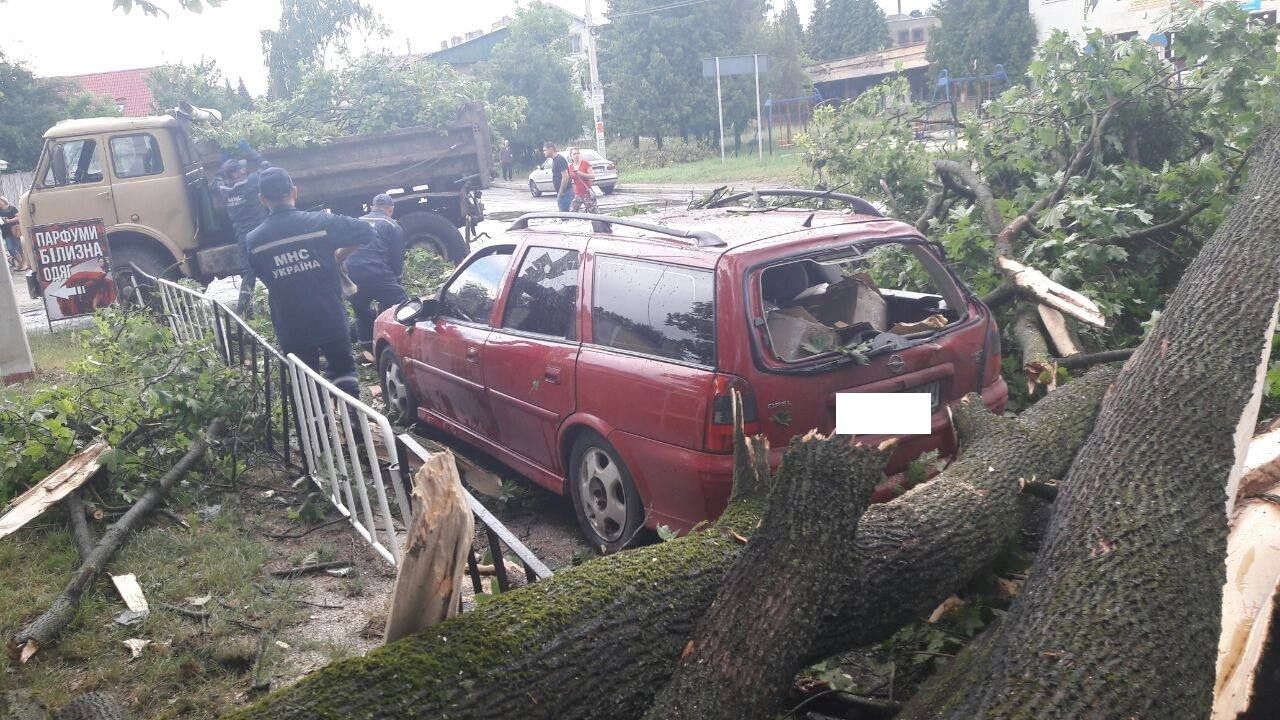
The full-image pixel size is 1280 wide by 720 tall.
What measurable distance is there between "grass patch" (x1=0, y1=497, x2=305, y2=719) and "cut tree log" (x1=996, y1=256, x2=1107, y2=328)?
410 cm

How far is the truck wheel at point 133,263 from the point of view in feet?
39.3

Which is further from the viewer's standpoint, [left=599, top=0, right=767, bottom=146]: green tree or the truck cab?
[left=599, top=0, right=767, bottom=146]: green tree

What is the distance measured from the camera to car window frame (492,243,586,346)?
4.82m

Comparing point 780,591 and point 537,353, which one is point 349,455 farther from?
point 780,591

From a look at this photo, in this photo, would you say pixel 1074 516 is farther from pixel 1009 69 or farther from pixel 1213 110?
pixel 1009 69

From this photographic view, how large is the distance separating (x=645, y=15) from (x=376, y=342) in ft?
102

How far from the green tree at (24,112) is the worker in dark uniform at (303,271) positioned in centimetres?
2362

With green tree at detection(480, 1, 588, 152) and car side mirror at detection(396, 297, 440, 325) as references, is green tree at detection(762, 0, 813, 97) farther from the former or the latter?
car side mirror at detection(396, 297, 440, 325)

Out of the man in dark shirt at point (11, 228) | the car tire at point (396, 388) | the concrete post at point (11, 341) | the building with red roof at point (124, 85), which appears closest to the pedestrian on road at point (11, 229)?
the man in dark shirt at point (11, 228)

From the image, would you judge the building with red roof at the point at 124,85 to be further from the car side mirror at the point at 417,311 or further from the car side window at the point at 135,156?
the car side mirror at the point at 417,311

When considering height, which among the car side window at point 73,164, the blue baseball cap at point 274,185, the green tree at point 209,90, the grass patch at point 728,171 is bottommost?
the grass patch at point 728,171

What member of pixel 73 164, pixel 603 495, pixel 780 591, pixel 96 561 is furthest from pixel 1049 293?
pixel 73 164

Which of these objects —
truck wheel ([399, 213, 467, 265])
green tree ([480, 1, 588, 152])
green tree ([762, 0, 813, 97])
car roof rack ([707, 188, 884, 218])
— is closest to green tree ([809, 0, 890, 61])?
green tree ([762, 0, 813, 97])

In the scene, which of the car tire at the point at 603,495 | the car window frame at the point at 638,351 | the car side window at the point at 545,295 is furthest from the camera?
the car side window at the point at 545,295
